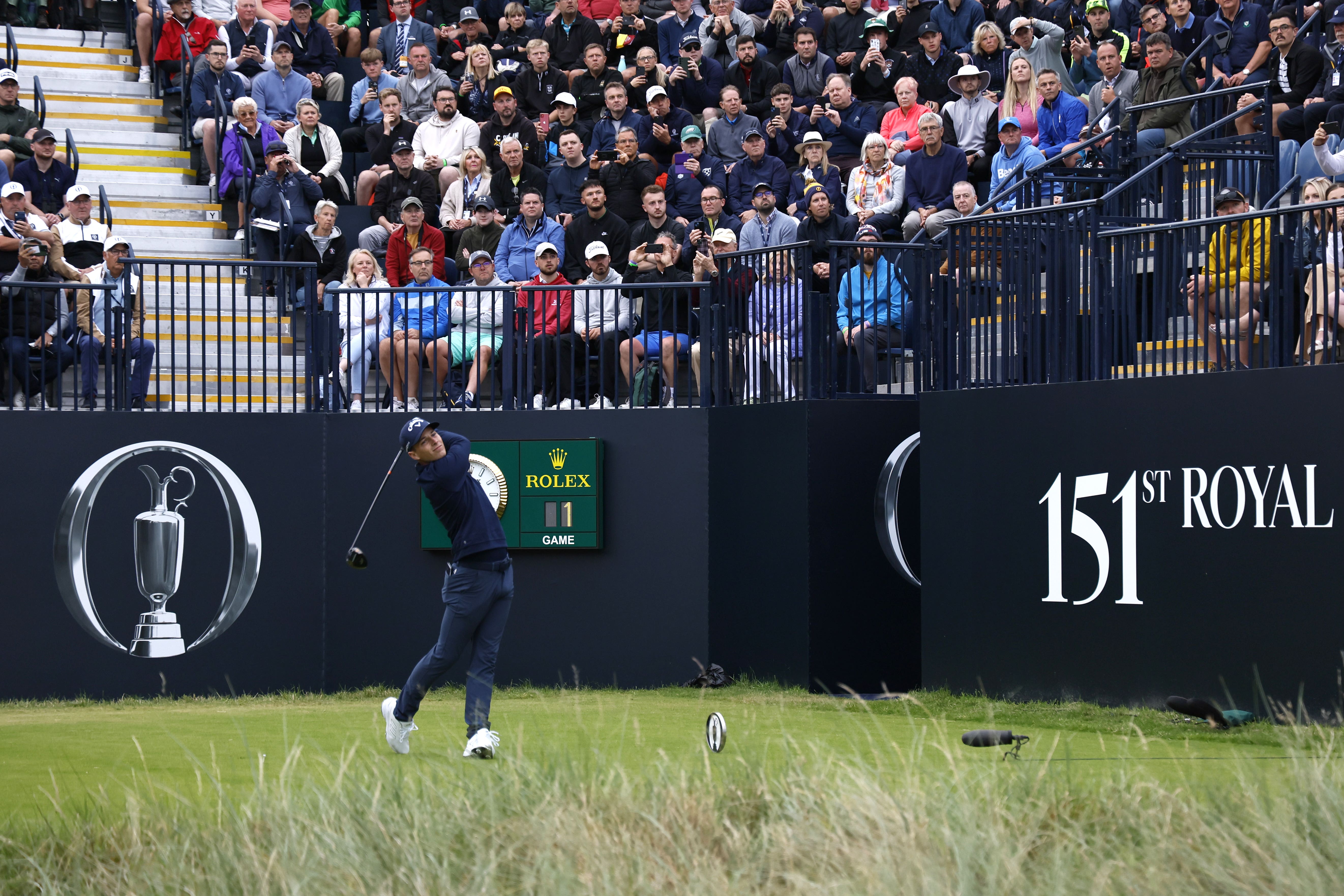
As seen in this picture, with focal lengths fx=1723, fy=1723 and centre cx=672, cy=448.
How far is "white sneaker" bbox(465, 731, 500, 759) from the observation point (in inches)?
374

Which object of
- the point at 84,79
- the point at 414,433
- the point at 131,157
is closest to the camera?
the point at 414,433

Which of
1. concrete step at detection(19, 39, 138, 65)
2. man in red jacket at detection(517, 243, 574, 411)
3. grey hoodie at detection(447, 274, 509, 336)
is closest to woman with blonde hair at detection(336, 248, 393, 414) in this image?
grey hoodie at detection(447, 274, 509, 336)

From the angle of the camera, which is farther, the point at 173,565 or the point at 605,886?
the point at 173,565

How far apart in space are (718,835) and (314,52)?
16.4 metres

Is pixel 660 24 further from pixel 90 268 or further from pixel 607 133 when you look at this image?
pixel 90 268

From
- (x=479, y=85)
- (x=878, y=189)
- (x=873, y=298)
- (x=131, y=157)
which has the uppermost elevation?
(x=479, y=85)

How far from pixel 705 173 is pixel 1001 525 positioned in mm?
7268

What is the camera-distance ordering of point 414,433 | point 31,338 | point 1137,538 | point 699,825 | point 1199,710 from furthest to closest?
1. point 31,338
2. point 1137,538
3. point 1199,710
4. point 414,433
5. point 699,825

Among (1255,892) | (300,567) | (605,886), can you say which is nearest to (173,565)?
(300,567)

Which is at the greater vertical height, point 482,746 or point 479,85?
point 479,85

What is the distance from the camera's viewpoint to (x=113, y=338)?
14.6 meters

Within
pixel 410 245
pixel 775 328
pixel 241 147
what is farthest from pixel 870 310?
pixel 241 147

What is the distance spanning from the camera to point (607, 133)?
63.8ft

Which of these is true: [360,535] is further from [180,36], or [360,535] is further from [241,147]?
[180,36]
